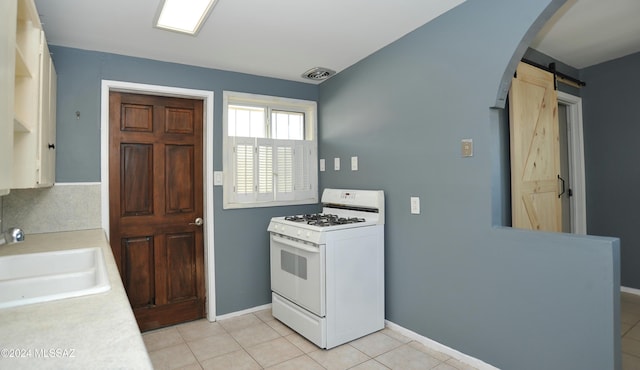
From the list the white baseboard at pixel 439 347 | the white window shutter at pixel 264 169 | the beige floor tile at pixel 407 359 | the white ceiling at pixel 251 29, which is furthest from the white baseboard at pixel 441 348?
the white ceiling at pixel 251 29

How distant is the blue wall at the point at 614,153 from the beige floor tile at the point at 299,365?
3.41 metres

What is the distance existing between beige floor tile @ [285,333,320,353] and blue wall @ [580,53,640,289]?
3.34 m

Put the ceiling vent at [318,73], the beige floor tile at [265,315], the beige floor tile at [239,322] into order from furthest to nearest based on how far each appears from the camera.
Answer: the ceiling vent at [318,73] < the beige floor tile at [265,315] < the beige floor tile at [239,322]

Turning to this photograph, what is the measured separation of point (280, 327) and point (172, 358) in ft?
2.91

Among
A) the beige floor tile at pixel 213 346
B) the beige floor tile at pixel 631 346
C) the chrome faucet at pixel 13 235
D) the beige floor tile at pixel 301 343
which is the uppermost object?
the chrome faucet at pixel 13 235

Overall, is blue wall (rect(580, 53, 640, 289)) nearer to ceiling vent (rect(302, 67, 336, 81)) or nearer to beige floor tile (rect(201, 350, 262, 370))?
ceiling vent (rect(302, 67, 336, 81))

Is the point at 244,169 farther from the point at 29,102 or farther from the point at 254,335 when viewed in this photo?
the point at 29,102

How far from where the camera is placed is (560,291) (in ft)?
5.95

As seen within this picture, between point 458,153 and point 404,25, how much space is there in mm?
1025

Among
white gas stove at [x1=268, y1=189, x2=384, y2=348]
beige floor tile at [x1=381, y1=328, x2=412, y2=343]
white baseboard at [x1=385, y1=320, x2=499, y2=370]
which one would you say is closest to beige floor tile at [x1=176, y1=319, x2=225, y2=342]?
white gas stove at [x1=268, y1=189, x2=384, y2=348]

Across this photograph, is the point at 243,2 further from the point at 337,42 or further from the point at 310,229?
the point at 310,229

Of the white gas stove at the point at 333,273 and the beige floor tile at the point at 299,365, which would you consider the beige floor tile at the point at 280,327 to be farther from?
the beige floor tile at the point at 299,365

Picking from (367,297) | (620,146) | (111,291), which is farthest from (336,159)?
(620,146)

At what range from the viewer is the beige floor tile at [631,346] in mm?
2343
